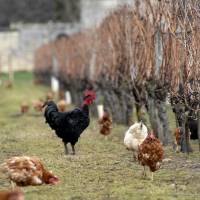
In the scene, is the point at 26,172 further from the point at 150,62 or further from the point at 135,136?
the point at 150,62

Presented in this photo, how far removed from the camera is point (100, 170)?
12625 millimetres

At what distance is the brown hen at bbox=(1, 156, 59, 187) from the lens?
32.8ft

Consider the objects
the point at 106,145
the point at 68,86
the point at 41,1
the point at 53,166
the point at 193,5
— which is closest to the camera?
the point at 53,166

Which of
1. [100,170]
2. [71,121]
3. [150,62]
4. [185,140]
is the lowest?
[100,170]

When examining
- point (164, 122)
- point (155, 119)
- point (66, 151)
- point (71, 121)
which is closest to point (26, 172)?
point (71, 121)

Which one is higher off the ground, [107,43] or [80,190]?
[107,43]

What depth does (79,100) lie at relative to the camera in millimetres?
30078

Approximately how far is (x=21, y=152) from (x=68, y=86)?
64.5ft

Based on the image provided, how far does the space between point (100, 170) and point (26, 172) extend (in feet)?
9.33

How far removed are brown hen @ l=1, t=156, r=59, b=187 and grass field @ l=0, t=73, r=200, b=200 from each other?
257mm

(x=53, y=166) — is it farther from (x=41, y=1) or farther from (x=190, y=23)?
(x=41, y=1)

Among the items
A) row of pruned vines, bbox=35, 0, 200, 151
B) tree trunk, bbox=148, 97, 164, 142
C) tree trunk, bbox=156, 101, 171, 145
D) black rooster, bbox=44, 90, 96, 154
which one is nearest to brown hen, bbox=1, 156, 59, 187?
black rooster, bbox=44, 90, 96, 154

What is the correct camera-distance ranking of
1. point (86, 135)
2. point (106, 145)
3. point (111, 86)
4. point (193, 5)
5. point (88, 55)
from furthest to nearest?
point (88, 55) → point (111, 86) → point (86, 135) → point (106, 145) → point (193, 5)

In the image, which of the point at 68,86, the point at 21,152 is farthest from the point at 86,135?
the point at 68,86
